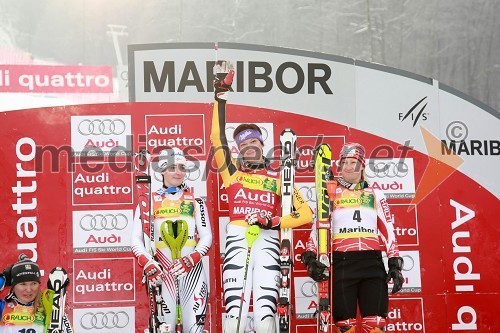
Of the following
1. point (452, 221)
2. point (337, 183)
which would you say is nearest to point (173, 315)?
point (337, 183)

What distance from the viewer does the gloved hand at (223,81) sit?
6289mm

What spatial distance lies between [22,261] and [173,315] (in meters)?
1.15

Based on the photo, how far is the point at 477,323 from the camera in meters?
7.11

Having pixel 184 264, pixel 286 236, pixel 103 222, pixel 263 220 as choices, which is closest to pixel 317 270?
pixel 286 236

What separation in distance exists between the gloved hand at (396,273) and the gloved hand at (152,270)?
169cm

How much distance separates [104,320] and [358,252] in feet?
7.50

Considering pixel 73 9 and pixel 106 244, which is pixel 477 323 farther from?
pixel 73 9

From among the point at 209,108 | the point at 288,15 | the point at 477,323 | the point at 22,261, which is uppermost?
the point at 288,15

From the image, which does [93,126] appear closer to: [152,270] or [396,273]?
[152,270]

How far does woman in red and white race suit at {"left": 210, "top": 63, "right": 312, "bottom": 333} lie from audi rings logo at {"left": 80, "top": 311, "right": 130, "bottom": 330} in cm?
126

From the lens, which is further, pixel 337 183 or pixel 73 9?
pixel 73 9

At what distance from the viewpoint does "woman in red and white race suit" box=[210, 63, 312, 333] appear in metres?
5.86

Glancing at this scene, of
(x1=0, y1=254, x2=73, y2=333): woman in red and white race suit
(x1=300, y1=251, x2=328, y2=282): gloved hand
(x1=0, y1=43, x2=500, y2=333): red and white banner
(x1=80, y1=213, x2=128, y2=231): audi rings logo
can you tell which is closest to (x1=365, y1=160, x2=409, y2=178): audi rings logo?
(x1=0, y1=43, x2=500, y2=333): red and white banner

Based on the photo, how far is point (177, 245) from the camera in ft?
19.9
